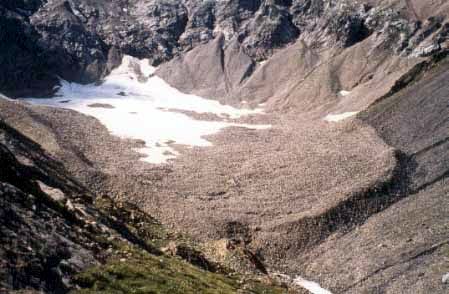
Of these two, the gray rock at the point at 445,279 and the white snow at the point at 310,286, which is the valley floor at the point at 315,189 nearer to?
the gray rock at the point at 445,279

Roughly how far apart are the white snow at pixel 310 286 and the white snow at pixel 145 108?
32145 millimetres

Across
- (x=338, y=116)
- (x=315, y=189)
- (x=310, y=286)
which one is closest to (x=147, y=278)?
(x=310, y=286)

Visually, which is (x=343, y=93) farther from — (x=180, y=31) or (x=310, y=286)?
(x=310, y=286)

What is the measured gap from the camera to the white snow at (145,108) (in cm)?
9288

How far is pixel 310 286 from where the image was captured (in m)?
49.8

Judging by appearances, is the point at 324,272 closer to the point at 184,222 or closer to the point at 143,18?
the point at 184,222

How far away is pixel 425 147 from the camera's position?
2751 inches

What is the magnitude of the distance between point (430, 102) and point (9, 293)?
7091cm

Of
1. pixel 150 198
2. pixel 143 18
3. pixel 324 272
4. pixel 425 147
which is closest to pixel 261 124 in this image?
pixel 425 147

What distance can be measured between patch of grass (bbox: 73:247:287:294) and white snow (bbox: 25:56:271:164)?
46308 millimetres

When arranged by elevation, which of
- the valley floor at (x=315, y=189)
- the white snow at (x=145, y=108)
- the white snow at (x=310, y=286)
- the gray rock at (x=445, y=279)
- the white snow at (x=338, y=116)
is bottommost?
the white snow at (x=145, y=108)

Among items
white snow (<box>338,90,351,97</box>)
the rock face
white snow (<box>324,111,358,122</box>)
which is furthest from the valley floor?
the rock face

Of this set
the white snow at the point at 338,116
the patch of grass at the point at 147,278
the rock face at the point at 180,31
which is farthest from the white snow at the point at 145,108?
the patch of grass at the point at 147,278

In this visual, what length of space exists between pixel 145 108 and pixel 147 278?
10035cm
